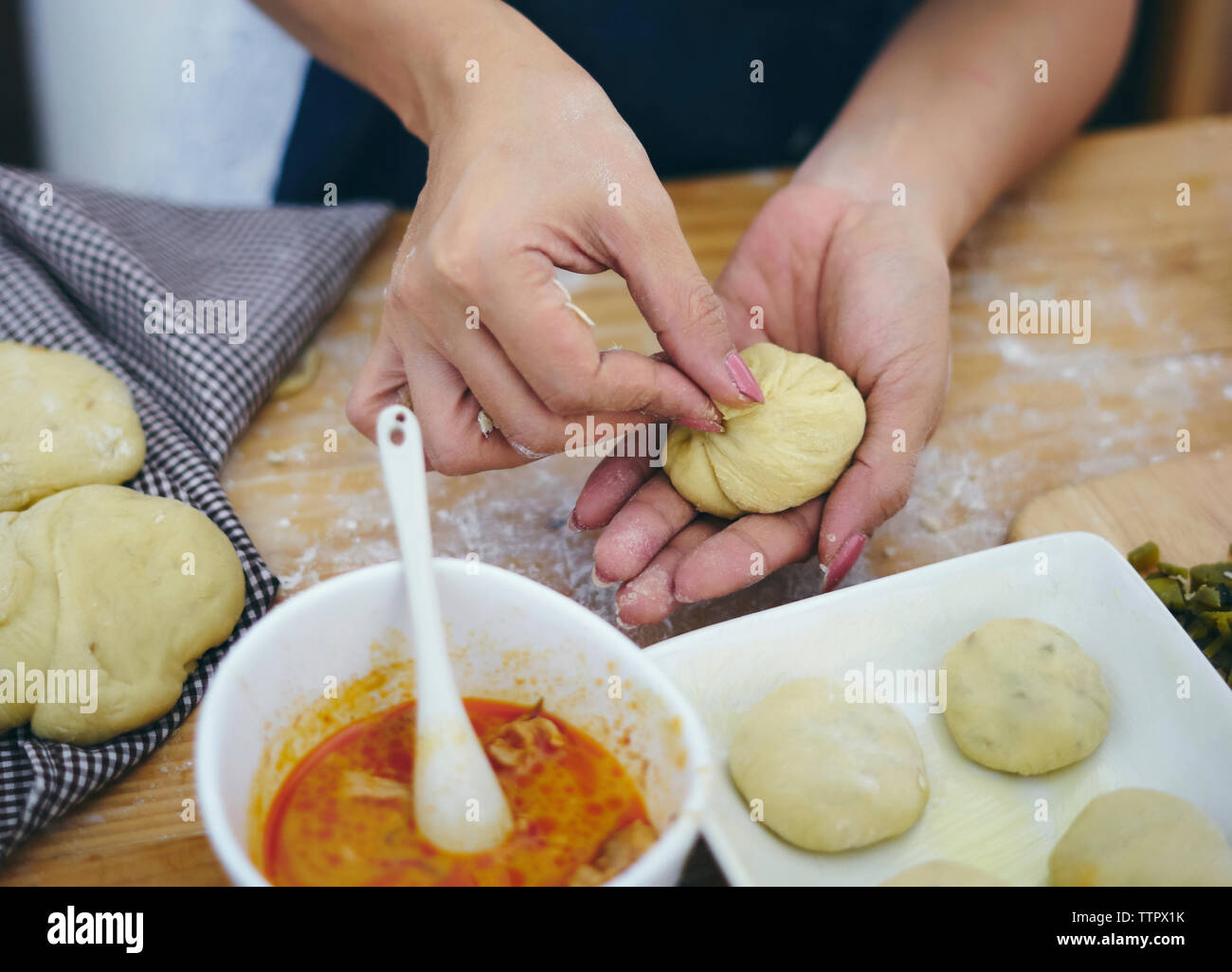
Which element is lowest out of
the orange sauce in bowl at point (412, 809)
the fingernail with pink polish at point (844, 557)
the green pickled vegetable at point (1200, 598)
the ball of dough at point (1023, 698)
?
the green pickled vegetable at point (1200, 598)

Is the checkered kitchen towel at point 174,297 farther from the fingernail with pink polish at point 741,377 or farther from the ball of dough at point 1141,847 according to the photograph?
the ball of dough at point 1141,847

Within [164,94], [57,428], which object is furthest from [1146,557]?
[164,94]

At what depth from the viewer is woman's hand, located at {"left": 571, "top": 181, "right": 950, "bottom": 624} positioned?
1.33m

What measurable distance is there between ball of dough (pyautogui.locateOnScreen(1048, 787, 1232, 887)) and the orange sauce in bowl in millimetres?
455

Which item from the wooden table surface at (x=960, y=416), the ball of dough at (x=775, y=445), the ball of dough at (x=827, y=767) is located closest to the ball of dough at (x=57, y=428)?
the wooden table surface at (x=960, y=416)

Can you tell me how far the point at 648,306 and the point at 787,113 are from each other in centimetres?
127

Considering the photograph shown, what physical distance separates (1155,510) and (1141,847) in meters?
0.70

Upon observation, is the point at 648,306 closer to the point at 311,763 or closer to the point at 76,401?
the point at 311,763

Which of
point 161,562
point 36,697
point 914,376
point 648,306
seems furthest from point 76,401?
point 914,376

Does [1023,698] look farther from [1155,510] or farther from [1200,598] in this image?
[1155,510]

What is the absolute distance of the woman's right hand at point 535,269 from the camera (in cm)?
114

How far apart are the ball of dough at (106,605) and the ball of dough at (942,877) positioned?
0.92 m

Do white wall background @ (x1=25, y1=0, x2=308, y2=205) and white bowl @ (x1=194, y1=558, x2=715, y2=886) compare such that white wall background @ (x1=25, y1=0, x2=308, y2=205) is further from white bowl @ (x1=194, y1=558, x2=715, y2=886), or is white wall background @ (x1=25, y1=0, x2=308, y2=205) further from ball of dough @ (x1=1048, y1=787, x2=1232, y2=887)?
ball of dough @ (x1=1048, y1=787, x2=1232, y2=887)

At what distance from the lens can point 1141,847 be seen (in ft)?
3.18
